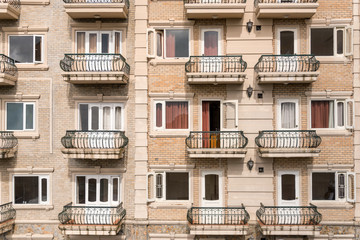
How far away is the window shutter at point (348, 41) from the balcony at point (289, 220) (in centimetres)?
654

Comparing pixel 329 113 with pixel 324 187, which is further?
pixel 329 113

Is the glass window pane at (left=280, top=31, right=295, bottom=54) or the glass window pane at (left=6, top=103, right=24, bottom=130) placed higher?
the glass window pane at (left=280, top=31, right=295, bottom=54)

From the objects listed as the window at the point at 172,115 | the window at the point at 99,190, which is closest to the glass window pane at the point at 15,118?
the window at the point at 99,190

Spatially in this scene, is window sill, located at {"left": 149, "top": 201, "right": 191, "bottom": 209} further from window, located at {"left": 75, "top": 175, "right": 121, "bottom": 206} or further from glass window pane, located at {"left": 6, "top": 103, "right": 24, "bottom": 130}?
glass window pane, located at {"left": 6, "top": 103, "right": 24, "bottom": 130}

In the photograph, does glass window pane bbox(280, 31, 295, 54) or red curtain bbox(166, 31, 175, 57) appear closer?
glass window pane bbox(280, 31, 295, 54)

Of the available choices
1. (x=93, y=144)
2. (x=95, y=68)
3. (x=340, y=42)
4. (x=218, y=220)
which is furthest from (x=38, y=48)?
(x=340, y=42)

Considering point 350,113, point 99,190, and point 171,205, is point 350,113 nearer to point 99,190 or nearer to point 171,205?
point 171,205

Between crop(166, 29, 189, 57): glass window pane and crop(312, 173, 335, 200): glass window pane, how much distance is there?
7.77 meters

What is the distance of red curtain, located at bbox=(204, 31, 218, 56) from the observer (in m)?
11.8

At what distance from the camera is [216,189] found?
37.7 ft

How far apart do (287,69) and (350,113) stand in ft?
10.6

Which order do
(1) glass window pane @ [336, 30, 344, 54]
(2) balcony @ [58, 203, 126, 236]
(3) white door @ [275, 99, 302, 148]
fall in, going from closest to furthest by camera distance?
(2) balcony @ [58, 203, 126, 236], (3) white door @ [275, 99, 302, 148], (1) glass window pane @ [336, 30, 344, 54]

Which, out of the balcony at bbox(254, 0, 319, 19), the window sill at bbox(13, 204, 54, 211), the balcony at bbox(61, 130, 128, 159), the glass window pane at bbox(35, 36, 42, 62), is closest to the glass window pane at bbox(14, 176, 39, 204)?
the window sill at bbox(13, 204, 54, 211)

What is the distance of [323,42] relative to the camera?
38.4 feet
